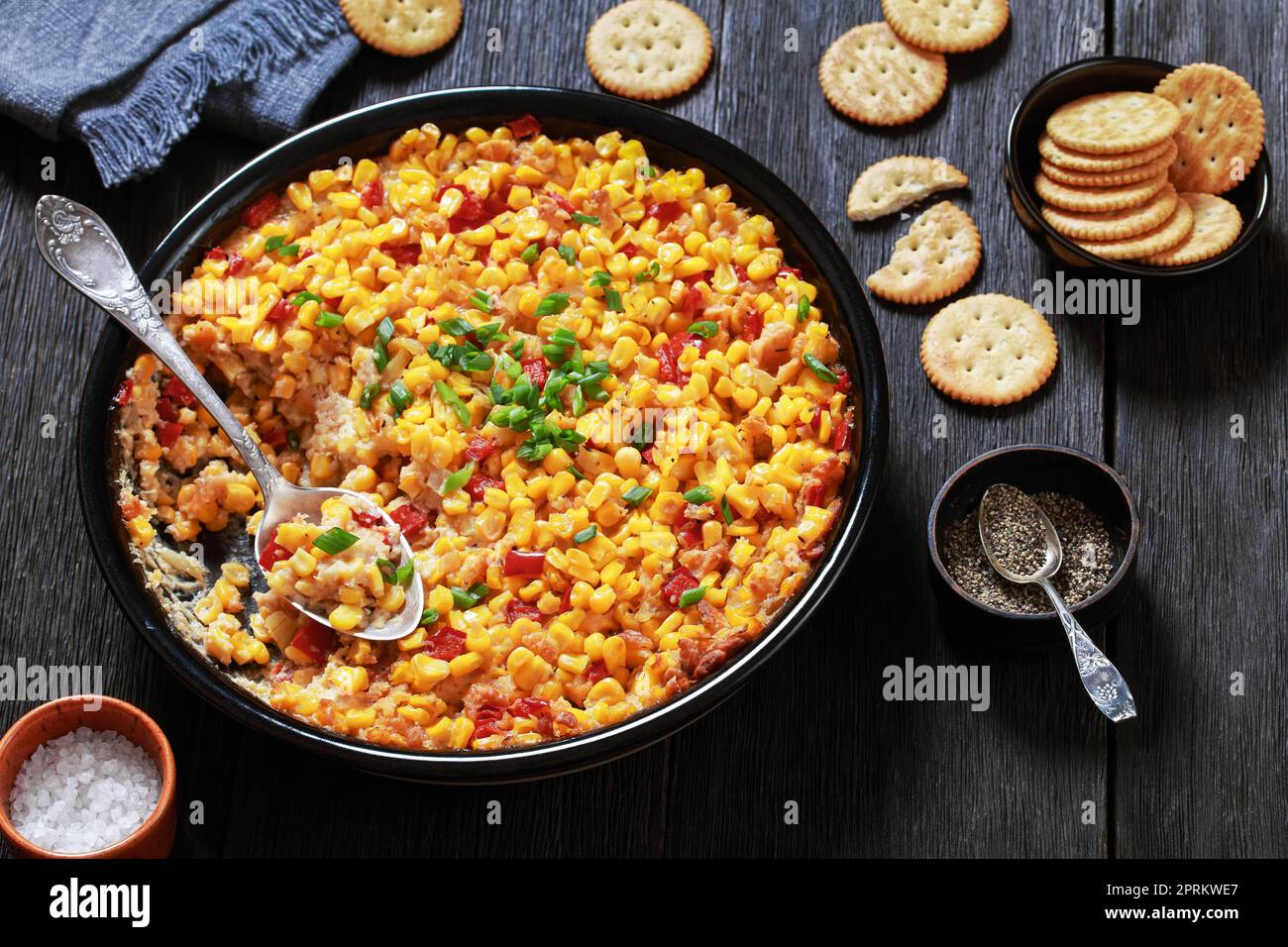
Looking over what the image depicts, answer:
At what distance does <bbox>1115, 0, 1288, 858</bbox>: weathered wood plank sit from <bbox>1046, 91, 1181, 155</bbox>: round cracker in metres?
0.53

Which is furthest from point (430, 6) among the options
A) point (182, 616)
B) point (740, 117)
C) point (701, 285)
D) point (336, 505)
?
point (182, 616)

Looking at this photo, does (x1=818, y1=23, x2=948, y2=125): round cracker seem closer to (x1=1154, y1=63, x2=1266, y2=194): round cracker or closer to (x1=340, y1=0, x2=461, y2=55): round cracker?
(x1=1154, y1=63, x2=1266, y2=194): round cracker

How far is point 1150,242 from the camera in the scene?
4.64 metres

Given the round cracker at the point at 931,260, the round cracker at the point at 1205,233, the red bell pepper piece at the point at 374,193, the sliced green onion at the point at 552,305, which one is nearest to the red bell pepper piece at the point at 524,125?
the red bell pepper piece at the point at 374,193

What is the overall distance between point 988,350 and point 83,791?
3.35 metres

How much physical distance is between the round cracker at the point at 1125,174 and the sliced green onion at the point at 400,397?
7.99ft

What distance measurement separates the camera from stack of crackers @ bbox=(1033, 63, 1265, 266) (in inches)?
182

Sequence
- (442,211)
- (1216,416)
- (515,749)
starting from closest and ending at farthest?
(515,749)
(442,211)
(1216,416)

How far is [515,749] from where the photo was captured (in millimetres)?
3760

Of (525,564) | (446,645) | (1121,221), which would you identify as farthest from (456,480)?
(1121,221)

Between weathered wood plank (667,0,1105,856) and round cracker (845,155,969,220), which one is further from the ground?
round cracker (845,155,969,220)

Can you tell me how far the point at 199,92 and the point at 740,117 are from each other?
6.72 ft

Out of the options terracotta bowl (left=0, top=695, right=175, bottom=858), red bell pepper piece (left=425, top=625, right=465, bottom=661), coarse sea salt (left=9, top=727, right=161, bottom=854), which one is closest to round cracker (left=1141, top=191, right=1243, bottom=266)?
red bell pepper piece (left=425, top=625, right=465, bottom=661)

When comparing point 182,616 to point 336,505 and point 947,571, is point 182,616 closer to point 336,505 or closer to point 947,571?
point 336,505
